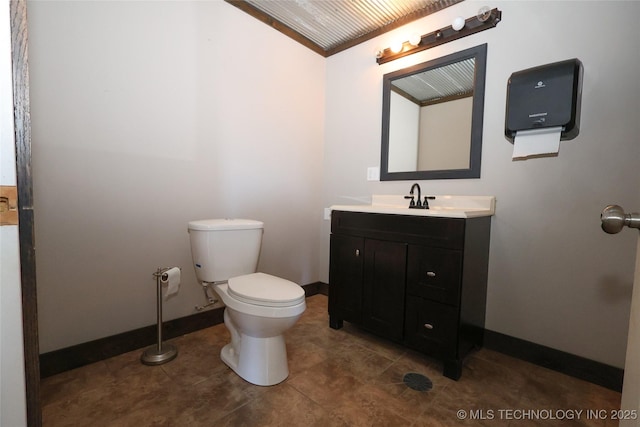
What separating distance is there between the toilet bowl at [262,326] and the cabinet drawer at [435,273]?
0.65 m

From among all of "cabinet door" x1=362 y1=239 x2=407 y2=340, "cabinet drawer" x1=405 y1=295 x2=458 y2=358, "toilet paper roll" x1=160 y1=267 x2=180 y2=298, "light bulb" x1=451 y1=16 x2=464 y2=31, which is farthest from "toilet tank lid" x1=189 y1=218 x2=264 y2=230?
"light bulb" x1=451 y1=16 x2=464 y2=31

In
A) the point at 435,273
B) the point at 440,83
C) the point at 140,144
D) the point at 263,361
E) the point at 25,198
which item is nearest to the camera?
the point at 25,198

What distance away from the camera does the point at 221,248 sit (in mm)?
1599

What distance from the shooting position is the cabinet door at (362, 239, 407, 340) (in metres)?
1.64

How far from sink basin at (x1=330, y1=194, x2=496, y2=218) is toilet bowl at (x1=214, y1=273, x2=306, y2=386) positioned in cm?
69

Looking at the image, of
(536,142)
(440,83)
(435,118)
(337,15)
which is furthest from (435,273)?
(337,15)

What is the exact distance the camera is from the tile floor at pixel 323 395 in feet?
3.89

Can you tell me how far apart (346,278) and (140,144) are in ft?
4.90

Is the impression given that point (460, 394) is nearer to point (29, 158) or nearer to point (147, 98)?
point (29, 158)

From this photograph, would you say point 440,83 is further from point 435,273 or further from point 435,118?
point 435,273

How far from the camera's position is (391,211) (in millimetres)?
1657

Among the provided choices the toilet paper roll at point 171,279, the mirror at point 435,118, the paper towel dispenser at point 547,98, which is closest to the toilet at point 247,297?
the toilet paper roll at point 171,279

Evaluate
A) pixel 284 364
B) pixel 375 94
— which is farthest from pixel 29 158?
pixel 375 94

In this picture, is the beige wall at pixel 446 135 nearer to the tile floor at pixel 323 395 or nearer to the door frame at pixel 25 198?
the tile floor at pixel 323 395
